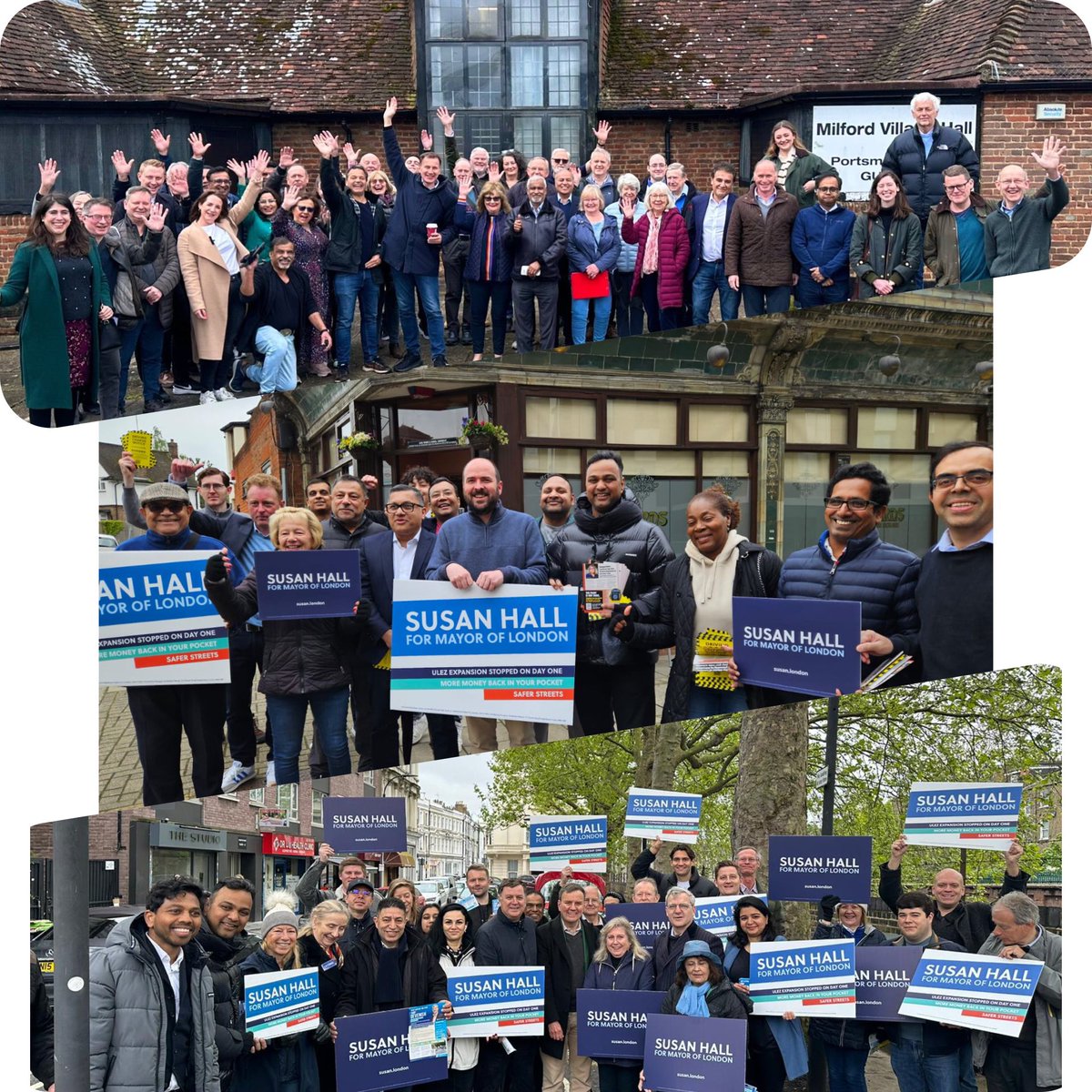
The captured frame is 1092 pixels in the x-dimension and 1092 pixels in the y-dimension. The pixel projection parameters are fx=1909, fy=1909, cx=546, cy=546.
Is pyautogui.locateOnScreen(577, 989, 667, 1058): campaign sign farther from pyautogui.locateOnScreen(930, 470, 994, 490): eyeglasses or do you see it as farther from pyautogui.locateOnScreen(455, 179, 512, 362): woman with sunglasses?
pyautogui.locateOnScreen(455, 179, 512, 362): woman with sunglasses

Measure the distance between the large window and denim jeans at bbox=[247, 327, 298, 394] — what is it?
6.73 m

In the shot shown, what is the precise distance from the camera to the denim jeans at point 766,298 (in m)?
12.5

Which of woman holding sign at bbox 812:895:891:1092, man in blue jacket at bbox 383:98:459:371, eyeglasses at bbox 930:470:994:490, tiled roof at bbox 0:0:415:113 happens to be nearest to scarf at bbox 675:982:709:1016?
woman holding sign at bbox 812:895:891:1092

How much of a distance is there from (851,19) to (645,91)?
2288 mm

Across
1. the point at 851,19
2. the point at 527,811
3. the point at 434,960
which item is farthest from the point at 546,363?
the point at 851,19

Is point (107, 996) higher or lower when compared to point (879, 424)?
lower

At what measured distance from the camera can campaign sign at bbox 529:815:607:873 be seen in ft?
33.7

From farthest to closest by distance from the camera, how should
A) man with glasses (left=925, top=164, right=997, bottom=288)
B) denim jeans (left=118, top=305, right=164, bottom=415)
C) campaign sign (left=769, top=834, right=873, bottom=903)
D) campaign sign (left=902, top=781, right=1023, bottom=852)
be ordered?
man with glasses (left=925, top=164, right=997, bottom=288) → denim jeans (left=118, top=305, right=164, bottom=415) → campaign sign (left=902, top=781, right=1023, bottom=852) → campaign sign (left=769, top=834, right=873, bottom=903)

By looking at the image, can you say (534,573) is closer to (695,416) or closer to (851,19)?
(695,416)

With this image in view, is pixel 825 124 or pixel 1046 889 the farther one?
pixel 825 124

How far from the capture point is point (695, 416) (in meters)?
10.5

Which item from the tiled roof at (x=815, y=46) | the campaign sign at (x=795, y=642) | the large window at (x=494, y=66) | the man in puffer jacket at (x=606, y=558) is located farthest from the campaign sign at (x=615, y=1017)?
the tiled roof at (x=815, y=46)

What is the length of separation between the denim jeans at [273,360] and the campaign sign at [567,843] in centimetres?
353

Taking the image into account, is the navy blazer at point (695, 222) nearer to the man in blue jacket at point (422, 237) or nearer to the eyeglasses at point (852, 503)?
the man in blue jacket at point (422, 237)
